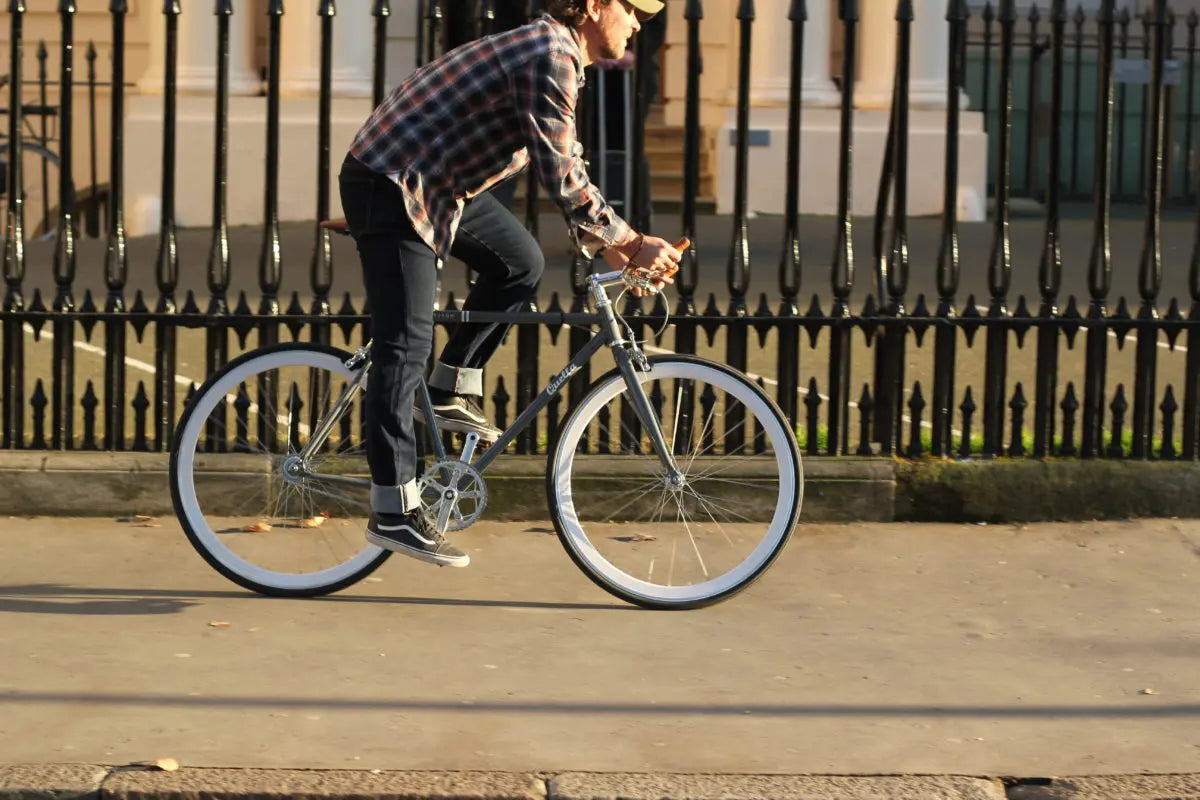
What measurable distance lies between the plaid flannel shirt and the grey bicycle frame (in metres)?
0.27

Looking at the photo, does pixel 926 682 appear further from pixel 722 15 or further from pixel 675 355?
pixel 722 15

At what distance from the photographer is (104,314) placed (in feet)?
21.7

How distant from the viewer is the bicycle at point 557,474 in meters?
5.55

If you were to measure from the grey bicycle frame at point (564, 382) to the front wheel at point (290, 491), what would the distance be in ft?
0.12

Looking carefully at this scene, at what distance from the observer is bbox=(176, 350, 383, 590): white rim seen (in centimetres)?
564

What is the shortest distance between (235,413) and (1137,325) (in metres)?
3.01

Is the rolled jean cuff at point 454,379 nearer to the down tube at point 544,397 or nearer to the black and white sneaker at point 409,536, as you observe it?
the down tube at point 544,397

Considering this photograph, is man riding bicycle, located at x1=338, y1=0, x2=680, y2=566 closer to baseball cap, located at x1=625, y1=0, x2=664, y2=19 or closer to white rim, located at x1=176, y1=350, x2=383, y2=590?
baseball cap, located at x1=625, y1=0, x2=664, y2=19

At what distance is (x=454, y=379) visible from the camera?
5.66 meters

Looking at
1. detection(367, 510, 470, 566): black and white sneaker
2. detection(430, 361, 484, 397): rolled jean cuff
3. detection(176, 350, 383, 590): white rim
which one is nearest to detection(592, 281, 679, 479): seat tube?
detection(430, 361, 484, 397): rolled jean cuff

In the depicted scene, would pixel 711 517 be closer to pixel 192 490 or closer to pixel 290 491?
pixel 290 491

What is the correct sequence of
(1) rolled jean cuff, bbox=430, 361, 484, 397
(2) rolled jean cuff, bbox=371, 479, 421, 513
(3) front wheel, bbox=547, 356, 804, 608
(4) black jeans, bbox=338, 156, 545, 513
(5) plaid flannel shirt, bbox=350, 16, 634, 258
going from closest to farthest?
(5) plaid flannel shirt, bbox=350, 16, 634, 258 < (4) black jeans, bbox=338, 156, 545, 513 < (2) rolled jean cuff, bbox=371, 479, 421, 513 < (3) front wheel, bbox=547, 356, 804, 608 < (1) rolled jean cuff, bbox=430, 361, 484, 397

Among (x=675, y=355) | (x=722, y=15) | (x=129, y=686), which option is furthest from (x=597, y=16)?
(x=722, y=15)

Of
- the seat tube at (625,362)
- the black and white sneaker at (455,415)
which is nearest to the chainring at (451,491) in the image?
the black and white sneaker at (455,415)
